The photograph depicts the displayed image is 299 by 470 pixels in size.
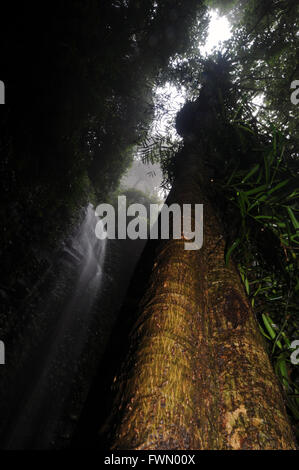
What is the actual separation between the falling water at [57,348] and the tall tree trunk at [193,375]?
18.7 feet

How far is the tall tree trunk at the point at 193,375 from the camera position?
0.48m

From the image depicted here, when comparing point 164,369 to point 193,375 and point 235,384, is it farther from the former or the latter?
point 235,384

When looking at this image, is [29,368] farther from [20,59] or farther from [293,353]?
[20,59]

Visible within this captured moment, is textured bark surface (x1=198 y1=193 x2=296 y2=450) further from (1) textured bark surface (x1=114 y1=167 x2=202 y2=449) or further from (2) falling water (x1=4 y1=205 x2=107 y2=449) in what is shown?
(2) falling water (x1=4 y1=205 x2=107 y2=449)

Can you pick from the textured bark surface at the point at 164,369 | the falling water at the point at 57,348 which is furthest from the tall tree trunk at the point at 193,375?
the falling water at the point at 57,348

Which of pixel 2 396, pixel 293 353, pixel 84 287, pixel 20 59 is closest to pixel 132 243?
pixel 84 287

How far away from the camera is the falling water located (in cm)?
483

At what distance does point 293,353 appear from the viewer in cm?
139

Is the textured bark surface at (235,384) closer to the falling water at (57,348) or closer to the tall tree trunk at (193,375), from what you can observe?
the tall tree trunk at (193,375)

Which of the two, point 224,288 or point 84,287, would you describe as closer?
point 224,288

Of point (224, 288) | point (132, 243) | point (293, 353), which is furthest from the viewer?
point (132, 243)

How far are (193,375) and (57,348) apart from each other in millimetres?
6558

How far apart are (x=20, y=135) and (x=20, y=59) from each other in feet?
3.89

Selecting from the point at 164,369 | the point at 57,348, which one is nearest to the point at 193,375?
the point at 164,369
